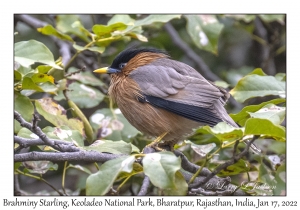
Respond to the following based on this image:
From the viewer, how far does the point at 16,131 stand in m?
3.93

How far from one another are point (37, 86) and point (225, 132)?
1.75 m

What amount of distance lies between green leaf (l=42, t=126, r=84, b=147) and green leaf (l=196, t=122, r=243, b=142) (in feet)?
3.79

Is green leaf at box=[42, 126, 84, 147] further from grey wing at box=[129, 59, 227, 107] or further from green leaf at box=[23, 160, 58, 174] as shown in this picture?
grey wing at box=[129, 59, 227, 107]

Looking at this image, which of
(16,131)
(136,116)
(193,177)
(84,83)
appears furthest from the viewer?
(84,83)

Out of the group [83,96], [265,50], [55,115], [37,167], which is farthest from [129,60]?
[265,50]

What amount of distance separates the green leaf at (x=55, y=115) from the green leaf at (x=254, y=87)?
1.38m

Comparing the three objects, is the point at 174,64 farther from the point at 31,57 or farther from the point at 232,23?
the point at 232,23

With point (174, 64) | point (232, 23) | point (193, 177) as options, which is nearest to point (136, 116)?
point (174, 64)

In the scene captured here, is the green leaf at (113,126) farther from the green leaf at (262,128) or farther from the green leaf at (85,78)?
the green leaf at (262,128)

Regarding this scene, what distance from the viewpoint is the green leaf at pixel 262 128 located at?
9.56 feet

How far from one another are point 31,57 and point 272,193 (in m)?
2.17

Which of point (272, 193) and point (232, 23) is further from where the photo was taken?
point (232, 23)

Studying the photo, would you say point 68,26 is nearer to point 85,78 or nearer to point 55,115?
Answer: point 85,78

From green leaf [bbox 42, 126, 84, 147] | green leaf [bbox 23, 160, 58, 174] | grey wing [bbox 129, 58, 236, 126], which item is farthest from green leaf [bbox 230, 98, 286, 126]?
green leaf [bbox 23, 160, 58, 174]
